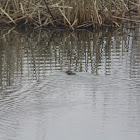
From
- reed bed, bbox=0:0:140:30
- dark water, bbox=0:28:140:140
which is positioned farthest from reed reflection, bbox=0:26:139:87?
reed bed, bbox=0:0:140:30

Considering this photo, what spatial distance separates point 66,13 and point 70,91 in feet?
18.5

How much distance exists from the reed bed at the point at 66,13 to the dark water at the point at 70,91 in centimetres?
189

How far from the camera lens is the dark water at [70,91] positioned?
12.2ft

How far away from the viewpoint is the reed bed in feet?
33.3

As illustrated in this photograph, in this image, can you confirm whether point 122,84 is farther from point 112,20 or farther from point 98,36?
point 112,20

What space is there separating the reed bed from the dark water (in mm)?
1887

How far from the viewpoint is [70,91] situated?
4938mm

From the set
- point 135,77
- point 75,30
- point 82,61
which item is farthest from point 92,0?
point 135,77

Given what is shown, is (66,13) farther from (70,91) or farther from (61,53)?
(70,91)

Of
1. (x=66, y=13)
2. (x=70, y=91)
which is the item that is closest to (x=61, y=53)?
(x=70, y=91)

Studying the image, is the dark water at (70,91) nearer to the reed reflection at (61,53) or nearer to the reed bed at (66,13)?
the reed reflection at (61,53)

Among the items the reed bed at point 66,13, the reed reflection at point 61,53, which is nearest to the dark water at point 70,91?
the reed reflection at point 61,53

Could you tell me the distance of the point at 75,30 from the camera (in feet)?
34.1

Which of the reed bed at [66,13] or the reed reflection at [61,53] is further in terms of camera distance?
the reed bed at [66,13]
